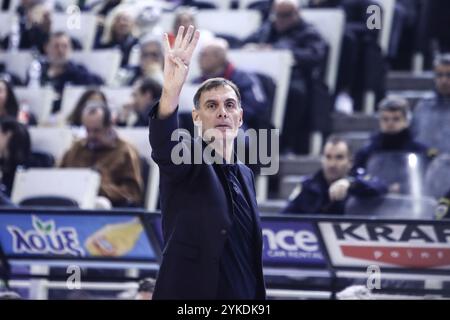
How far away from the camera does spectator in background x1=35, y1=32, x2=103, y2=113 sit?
11500 millimetres

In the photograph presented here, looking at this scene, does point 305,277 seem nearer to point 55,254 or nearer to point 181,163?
point 55,254

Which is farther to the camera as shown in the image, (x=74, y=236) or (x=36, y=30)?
(x=36, y=30)

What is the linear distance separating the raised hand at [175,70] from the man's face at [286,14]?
568cm

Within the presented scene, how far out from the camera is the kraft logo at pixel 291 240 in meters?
7.40

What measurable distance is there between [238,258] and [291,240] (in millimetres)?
2616

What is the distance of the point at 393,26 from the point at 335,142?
259 centimetres

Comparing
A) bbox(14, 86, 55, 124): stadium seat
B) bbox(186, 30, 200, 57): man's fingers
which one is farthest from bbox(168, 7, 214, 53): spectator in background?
bbox(186, 30, 200, 57): man's fingers

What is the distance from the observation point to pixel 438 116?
9273 millimetres

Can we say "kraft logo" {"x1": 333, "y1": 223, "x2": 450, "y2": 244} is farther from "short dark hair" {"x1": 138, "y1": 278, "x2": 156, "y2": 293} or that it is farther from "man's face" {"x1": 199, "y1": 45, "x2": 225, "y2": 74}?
"man's face" {"x1": 199, "y1": 45, "x2": 225, "y2": 74}

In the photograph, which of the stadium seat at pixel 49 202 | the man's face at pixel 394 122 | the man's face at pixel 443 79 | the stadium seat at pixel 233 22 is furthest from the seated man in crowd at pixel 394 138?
the stadium seat at pixel 233 22

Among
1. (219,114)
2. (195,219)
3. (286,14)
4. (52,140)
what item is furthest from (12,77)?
(195,219)

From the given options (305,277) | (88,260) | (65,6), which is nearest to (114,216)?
(88,260)

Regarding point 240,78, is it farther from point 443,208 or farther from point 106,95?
point 443,208

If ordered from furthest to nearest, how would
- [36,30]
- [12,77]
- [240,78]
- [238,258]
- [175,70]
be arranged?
[36,30], [12,77], [240,78], [238,258], [175,70]
